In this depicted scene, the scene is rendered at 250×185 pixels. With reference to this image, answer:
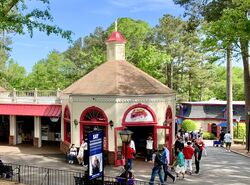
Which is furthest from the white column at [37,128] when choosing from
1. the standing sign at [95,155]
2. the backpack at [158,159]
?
the standing sign at [95,155]

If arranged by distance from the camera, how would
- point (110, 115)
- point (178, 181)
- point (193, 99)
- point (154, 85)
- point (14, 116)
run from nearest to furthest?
point (178, 181) < point (110, 115) < point (154, 85) < point (14, 116) < point (193, 99)

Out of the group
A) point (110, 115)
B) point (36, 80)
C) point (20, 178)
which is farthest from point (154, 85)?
point (36, 80)

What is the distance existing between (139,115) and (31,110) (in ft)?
32.6

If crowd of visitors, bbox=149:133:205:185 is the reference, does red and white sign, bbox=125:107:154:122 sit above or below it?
above

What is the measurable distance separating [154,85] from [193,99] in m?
41.8

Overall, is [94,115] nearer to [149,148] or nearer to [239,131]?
[149,148]

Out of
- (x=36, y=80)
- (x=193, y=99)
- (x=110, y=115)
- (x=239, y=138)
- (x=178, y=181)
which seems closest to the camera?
(x=178, y=181)

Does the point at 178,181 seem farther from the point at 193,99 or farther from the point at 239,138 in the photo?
the point at 193,99

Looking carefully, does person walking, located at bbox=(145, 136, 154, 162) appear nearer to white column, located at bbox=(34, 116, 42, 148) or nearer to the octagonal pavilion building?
the octagonal pavilion building

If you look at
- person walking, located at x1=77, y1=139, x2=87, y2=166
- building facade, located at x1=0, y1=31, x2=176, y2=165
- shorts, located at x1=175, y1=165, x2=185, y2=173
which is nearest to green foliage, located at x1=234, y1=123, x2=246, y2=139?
building facade, located at x1=0, y1=31, x2=176, y2=165

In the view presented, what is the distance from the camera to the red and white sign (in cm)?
2167

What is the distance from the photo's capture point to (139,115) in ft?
71.4

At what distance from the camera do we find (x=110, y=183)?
47.4 ft

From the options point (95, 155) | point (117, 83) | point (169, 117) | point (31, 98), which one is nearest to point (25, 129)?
point (31, 98)
